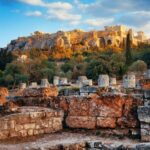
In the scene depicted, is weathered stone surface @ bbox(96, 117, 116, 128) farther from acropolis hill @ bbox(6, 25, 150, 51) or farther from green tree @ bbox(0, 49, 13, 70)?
acropolis hill @ bbox(6, 25, 150, 51)

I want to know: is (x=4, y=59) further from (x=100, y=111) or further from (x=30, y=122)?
(x=100, y=111)

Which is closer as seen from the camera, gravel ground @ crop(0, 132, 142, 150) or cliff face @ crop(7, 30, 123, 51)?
gravel ground @ crop(0, 132, 142, 150)

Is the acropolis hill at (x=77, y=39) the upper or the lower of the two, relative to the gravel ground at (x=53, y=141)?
upper

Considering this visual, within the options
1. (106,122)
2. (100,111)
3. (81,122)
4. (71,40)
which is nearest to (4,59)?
(81,122)

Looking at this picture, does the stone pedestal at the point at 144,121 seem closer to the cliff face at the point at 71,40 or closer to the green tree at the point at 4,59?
the green tree at the point at 4,59

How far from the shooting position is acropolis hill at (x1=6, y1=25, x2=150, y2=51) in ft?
449

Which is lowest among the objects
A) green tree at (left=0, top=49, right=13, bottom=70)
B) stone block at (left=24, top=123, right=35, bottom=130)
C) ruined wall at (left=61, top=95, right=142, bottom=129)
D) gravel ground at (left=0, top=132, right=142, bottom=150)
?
gravel ground at (left=0, top=132, right=142, bottom=150)

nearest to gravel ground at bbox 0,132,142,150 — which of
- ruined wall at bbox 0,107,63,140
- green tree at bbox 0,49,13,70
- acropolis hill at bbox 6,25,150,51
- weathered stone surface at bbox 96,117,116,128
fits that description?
ruined wall at bbox 0,107,63,140

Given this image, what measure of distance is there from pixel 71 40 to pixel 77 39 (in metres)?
3.52

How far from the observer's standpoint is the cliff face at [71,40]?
13650 cm

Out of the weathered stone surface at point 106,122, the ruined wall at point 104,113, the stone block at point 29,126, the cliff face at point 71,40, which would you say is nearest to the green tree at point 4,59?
the cliff face at point 71,40

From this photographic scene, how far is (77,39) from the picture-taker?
147375mm

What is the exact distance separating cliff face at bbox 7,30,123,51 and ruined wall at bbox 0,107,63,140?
121085 millimetres

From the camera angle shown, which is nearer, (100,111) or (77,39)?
(100,111)
